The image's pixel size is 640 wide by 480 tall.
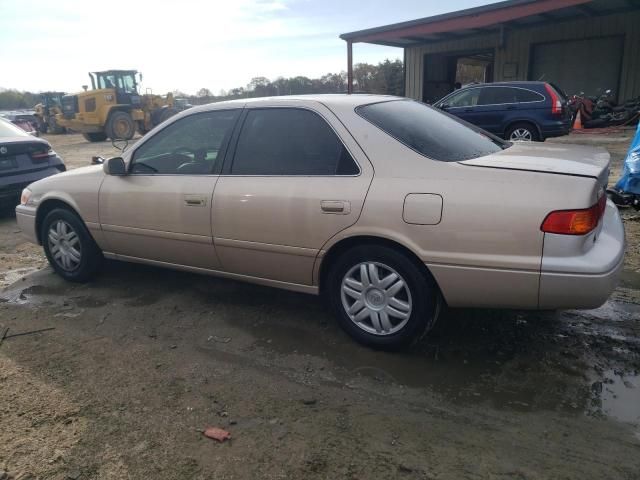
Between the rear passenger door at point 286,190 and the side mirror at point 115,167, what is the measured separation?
993 mm

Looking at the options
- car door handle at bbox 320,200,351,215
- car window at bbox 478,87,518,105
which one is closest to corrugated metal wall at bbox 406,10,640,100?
car window at bbox 478,87,518,105

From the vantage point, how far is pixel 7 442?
2.52 metres

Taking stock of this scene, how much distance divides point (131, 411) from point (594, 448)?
7.42ft

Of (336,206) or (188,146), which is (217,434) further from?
(188,146)

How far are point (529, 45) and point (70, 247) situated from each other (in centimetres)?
1751

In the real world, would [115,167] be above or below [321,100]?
below

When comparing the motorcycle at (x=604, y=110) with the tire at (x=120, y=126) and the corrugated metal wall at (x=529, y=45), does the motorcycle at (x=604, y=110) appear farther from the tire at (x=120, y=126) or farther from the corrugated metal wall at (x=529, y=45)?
the tire at (x=120, y=126)

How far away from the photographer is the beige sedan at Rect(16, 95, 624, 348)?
8.59 feet

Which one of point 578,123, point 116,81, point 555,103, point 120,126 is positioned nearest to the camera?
point 555,103

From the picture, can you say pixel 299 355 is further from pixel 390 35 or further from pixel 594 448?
pixel 390 35

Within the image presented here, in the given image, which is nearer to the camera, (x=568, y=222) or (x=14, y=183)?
(x=568, y=222)

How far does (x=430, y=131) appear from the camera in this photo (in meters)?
3.29

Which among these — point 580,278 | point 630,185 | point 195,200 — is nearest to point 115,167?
point 195,200

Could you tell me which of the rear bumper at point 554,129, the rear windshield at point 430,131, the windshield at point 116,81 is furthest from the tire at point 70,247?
the windshield at point 116,81
